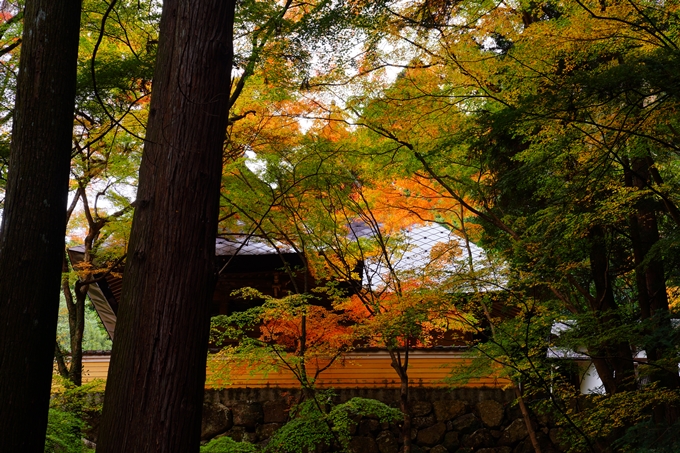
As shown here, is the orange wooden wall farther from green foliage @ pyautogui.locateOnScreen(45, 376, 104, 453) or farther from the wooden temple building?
green foliage @ pyautogui.locateOnScreen(45, 376, 104, 453)

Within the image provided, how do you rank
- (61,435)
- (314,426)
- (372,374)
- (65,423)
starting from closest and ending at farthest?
(61,435) → (65,423) → (314,426) → (372,374)

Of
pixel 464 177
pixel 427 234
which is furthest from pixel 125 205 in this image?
pixel 427 234

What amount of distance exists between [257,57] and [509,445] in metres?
7.85

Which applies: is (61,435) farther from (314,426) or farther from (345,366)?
(345,366)

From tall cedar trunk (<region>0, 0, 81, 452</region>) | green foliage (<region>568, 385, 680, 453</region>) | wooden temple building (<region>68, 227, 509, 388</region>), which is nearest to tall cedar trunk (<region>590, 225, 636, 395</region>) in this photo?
green foliage (<region>568, 385, 680, 453</region>)

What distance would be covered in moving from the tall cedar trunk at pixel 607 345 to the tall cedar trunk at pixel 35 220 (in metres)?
4.97

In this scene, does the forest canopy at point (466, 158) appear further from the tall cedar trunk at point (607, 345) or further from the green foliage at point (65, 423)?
the green foliage at point (65, 423)

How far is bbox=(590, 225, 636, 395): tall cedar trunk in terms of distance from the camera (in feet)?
19.8

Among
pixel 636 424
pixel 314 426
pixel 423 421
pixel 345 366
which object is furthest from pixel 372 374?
pixel 636 424

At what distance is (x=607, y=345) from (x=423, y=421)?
4422mm

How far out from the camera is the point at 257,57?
15.6ft

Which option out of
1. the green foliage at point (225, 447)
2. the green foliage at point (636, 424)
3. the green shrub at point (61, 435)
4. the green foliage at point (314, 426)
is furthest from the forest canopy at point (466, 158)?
the green shrub at point (61, 435)

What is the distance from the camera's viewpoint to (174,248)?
2.51 meters

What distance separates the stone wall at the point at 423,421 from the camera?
940cm
